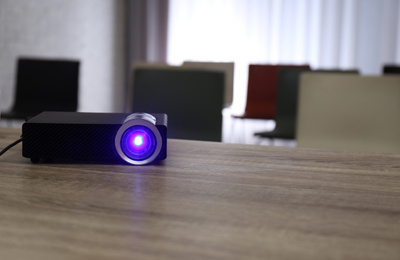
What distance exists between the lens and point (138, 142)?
2.88 feet

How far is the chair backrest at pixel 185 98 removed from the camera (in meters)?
2.25

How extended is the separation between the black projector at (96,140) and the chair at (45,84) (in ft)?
10.0

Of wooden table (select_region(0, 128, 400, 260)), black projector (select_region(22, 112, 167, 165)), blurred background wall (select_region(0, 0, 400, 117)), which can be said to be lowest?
wooden table (select_region(0, 128, 400, 260))

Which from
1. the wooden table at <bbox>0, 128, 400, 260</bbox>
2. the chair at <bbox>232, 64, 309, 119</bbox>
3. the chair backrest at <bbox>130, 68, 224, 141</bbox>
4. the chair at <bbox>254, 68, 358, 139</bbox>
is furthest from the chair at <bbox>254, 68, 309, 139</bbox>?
the wooden table at <bbox>0, 128, 400, 260</bbox>

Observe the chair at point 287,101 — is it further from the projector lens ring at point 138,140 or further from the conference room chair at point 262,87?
the projector lens ring at point 138,140

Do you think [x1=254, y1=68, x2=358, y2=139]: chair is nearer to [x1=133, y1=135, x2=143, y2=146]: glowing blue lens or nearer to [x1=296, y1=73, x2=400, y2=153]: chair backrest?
[x1=296, y1=73, x2=400, y2=153]: chair backrest

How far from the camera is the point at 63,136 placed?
2.87 ft

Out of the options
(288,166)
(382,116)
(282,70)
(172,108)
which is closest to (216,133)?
(172,108)

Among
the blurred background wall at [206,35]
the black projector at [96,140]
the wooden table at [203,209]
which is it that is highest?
the blurred background wall at [206,35]

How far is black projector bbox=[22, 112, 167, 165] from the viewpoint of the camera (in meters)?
0.86

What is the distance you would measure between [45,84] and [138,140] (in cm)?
326

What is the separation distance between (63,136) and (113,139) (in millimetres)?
80

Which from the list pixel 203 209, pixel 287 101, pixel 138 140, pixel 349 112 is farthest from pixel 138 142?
pixel 287 101

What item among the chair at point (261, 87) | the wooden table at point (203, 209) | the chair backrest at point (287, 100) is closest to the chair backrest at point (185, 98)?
the wooden table at point (203, 209)
